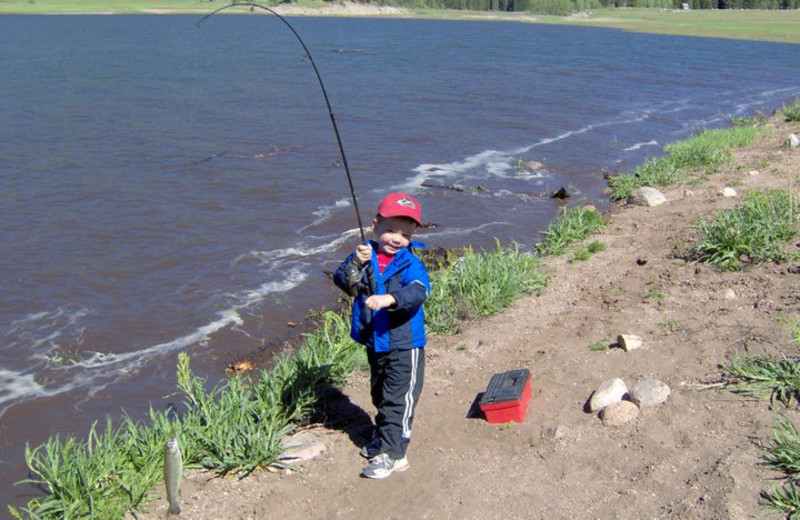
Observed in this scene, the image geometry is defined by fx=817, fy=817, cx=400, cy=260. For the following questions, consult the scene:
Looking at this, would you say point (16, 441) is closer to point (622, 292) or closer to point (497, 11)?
point (622, 292)

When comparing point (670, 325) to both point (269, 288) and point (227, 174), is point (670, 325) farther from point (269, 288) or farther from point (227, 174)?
point (227, 174)

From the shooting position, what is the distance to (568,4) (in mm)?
97375

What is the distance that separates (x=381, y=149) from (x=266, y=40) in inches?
1243

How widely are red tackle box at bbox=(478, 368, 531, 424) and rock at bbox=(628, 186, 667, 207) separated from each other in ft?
22.7

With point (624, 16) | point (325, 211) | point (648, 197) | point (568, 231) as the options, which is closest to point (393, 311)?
point (568, 231)

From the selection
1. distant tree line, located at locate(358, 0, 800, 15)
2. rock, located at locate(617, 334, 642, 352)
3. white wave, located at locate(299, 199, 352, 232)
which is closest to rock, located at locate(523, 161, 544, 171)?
white wave, located at locate(299, 199, 352, 232)

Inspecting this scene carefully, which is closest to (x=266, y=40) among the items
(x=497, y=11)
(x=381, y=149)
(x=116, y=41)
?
(x=116, y=41)

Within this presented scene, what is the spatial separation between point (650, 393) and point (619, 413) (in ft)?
0.86

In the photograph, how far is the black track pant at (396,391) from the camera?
4.63m

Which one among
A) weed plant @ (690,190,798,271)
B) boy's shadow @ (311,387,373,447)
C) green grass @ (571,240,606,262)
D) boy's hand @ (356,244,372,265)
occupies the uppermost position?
boy's hand @ (356,244,372,265)

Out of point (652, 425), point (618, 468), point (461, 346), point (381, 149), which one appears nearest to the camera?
point (618, 468)

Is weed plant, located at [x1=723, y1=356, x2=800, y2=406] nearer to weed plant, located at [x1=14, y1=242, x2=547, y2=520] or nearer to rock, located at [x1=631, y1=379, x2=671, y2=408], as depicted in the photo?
rock, located at [x1=631, y1=379, x2=671, y2=408]

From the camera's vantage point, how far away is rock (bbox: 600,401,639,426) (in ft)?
16.3

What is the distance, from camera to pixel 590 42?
177ft
